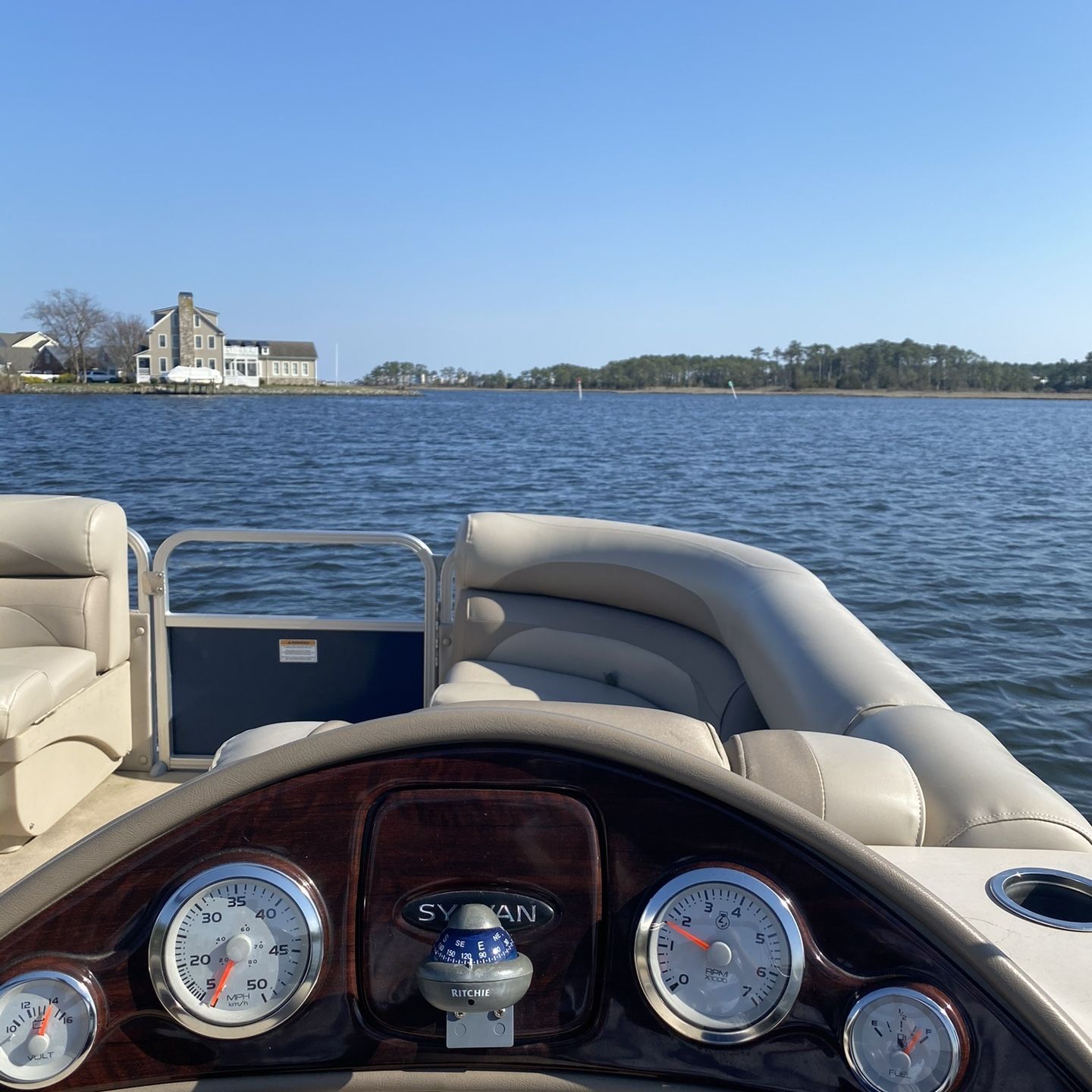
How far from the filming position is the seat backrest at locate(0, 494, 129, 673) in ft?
10.7

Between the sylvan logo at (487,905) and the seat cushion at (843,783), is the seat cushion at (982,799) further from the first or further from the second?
the sylvan logo at (487,905)

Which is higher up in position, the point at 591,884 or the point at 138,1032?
the point at 591,884

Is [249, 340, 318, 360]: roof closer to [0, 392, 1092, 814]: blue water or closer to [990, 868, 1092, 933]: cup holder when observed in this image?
[0, 392, 1092, 814]: blue water

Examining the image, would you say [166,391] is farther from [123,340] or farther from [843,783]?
[843,783]

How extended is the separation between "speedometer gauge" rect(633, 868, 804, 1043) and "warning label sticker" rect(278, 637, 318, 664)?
105 inches

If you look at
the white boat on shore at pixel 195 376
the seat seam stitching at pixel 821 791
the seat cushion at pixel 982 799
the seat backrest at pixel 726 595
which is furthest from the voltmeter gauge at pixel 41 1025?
the white boat on shore at pixel 195 376

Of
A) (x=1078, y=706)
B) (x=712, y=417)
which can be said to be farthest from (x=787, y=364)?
(x=1078, y=706)

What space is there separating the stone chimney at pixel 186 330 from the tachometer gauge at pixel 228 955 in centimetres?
7294

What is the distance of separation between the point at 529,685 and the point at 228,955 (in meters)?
2.28

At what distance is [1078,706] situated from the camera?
6.53 metres

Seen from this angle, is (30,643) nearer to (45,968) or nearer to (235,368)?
(45,968)

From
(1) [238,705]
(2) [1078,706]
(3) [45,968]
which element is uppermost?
(3) [45,968]

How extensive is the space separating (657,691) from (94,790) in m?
1.89

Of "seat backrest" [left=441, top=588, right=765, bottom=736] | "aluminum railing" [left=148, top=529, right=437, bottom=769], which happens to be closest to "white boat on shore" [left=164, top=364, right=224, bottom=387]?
"aluminum railing" [left=148, top=529, right=437, bottom=769]
